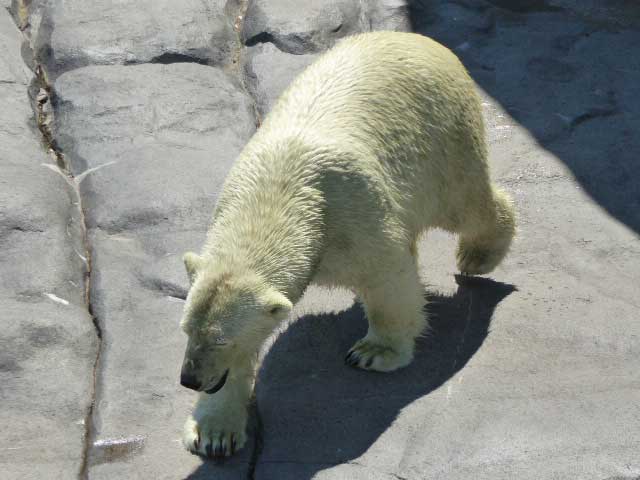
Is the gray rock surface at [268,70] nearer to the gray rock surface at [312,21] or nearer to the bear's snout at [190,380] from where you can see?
the gray rock surface at [312,21]

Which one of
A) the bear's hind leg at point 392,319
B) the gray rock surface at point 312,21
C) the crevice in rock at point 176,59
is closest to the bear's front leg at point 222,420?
the bear's hind leg at point 392,319

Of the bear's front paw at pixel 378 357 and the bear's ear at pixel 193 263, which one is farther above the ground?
the bear's ear at pixel 193 263

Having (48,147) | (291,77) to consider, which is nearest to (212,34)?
(291,77)

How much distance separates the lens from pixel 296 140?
13.1ft

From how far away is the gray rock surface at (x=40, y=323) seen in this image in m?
4.02

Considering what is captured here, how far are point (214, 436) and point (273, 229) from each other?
0.88 m

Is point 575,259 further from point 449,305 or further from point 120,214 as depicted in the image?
point 120,214

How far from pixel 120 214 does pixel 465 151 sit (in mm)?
1885

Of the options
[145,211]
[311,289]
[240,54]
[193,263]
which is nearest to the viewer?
[193,263]

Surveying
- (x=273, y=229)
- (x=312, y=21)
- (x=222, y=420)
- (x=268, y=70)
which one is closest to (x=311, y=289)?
(x=222, y=420)

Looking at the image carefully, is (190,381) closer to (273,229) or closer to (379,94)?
(273,229)

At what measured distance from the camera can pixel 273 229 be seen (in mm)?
3795

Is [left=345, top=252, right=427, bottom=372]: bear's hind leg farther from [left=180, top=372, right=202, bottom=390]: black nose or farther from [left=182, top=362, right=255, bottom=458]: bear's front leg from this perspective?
Answer: [left=180, top=372, right=202, bottom=390]: black nose

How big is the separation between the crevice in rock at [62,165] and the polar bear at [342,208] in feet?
1.39
